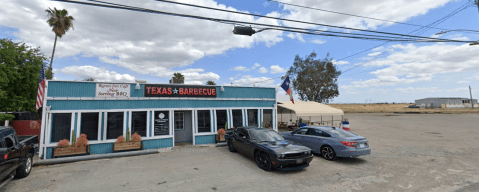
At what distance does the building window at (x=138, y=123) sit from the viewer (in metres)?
11.3

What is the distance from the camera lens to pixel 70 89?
34.0 ft

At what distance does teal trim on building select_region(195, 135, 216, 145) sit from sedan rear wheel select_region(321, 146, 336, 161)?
636cm

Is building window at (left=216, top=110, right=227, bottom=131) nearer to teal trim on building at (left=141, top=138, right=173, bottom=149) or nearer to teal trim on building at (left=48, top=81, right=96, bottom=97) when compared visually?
teal trim on building at (left=141, top=138, right=173, bottom=149)

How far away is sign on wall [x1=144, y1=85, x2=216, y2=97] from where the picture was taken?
11.7m

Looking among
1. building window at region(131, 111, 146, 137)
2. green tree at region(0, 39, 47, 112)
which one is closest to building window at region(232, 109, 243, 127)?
building window at region(131, 111, 146, 137)

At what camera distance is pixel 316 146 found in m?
9.53

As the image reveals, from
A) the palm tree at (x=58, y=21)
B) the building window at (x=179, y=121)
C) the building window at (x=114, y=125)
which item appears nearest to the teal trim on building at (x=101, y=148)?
the building window at (x=114, y=125)

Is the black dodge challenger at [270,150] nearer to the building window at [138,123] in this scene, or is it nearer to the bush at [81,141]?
the building window at [138,123]

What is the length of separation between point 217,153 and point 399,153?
29.0ft

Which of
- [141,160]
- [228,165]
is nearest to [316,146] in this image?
[228,165]

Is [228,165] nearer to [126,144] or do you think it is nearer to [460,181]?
[126,144]

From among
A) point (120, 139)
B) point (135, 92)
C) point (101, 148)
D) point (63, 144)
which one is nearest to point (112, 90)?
point (135, 92)

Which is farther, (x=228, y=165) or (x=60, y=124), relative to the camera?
(x=60, y=124)

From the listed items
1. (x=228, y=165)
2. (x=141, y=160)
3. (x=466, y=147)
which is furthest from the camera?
(x=466, y=147)
